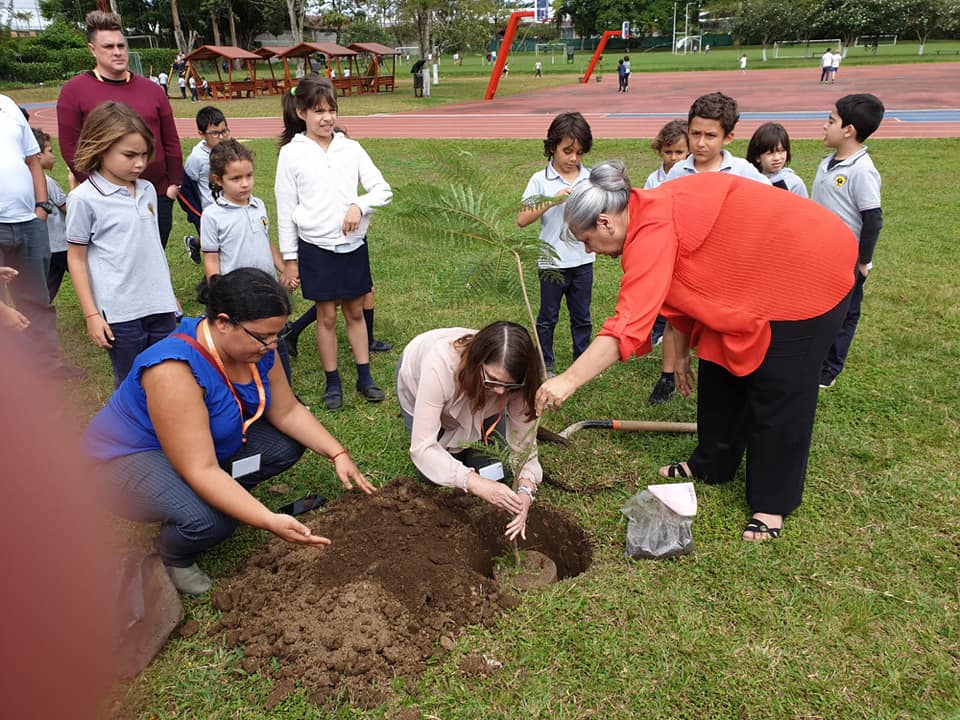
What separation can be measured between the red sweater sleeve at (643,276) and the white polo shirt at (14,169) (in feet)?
12.4

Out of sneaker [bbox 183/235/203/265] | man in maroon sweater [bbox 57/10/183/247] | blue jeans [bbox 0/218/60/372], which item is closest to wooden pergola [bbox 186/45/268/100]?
sneaker [bbox 183/235/203/265]

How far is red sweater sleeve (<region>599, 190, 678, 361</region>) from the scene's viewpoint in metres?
2.37

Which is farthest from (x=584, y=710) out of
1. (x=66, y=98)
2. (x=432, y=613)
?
(x=66, y=98)

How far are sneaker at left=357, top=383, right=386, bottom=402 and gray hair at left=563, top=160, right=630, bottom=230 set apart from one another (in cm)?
224

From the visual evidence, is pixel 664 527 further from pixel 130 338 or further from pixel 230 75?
pixel 230 75

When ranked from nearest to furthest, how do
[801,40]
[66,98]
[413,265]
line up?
[66,98] < [413,265] < [801,40]

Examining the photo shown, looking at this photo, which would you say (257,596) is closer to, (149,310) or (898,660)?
(149,310)

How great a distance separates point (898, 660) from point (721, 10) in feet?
256

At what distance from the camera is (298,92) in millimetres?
3805

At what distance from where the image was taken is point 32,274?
14.7ft

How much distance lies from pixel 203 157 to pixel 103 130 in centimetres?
257

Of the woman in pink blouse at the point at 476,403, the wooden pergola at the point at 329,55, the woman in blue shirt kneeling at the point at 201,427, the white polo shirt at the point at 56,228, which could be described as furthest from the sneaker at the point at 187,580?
the wooden pergola at the point at 329,55

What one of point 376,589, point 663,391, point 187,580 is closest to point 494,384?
point 376,589

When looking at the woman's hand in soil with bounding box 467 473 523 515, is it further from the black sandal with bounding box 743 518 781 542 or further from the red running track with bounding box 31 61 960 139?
the red running track with bounding box 31 61 960 139
